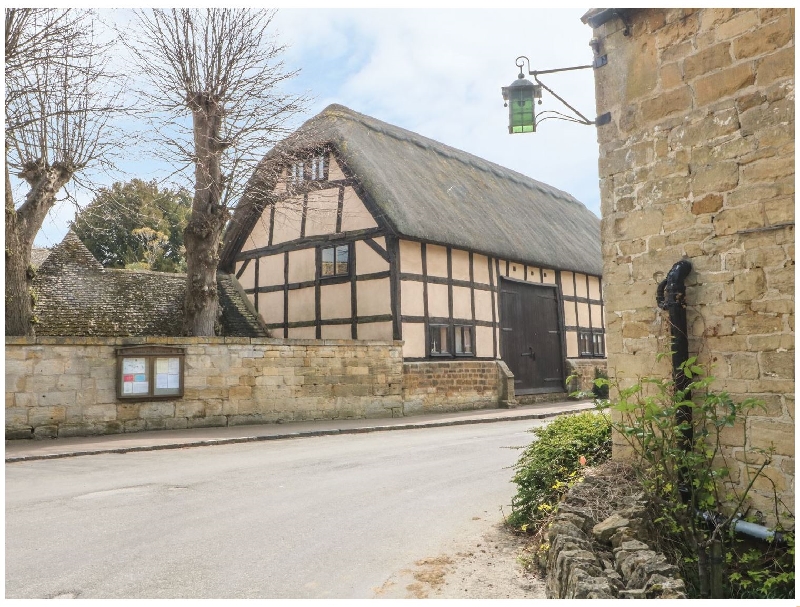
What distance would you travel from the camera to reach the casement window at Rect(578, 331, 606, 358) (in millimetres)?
22453

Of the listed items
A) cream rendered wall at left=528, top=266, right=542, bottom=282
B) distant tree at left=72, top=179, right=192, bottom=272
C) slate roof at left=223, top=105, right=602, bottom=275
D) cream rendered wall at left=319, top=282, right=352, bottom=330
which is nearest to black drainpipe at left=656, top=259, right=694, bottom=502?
slate roof at left=223, top=105, right=602, bottom=275

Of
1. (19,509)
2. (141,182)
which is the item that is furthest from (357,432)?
(141,182)

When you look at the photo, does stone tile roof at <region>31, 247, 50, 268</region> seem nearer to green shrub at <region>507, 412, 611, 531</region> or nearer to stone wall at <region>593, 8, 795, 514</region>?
green shrub at <region>507, 412, 611, 531</region>

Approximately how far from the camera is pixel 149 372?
12.6 metres

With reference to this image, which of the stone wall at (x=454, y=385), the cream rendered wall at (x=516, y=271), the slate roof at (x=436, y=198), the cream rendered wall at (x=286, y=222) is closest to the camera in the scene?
the stone wall at (x=454, y=385)

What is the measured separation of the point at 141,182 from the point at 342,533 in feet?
108

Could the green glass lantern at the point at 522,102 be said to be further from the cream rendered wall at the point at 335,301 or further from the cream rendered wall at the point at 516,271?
the cream rendered wall at the point at 516,271

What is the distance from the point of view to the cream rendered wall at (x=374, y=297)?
16559mm

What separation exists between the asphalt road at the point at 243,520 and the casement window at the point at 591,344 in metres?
13.2

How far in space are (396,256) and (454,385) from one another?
11.8 ft

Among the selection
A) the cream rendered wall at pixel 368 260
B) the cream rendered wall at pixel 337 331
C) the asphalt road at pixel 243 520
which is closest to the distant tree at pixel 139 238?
the cream rendered wall at pixel 337 331

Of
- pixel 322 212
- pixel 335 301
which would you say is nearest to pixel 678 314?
pixel 335 301

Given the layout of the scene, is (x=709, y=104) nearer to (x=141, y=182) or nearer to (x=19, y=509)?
(x=19, y=509)

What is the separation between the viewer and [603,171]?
587cm
